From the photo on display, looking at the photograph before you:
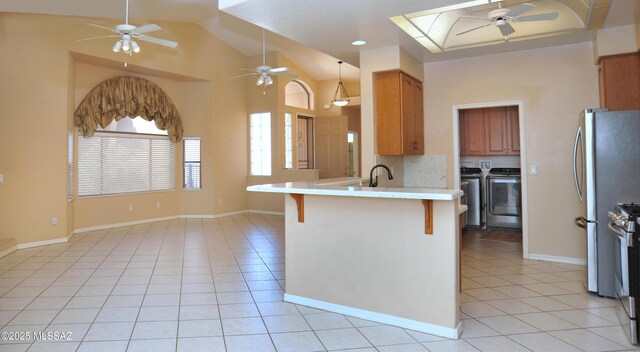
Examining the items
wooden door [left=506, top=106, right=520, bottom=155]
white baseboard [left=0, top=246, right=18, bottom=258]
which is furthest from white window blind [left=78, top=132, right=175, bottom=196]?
wooden door [left=506, top=106, right=520, bottom=155]

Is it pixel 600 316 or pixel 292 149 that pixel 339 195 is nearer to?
pixel 600 316

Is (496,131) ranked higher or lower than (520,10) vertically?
lower

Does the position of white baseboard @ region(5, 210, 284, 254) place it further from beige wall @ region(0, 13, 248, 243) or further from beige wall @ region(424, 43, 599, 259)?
beige wall @ region(424, 43, 599, 259)

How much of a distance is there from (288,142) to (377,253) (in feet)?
21.1

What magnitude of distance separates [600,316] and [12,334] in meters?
4.25

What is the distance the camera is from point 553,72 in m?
4.50

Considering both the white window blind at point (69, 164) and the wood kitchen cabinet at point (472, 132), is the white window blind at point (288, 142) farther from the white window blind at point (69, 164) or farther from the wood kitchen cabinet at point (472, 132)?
the white window blind at point (69, 164)

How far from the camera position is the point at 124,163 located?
24.1 feet

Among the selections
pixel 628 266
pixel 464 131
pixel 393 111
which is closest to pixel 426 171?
pixel 393 111

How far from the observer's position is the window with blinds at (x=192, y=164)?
814cm

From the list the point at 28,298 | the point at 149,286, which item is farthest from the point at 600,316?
the point at 28,298

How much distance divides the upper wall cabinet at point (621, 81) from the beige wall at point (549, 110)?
1.18 ft

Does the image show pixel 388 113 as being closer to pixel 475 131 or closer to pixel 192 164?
pixel 475 131

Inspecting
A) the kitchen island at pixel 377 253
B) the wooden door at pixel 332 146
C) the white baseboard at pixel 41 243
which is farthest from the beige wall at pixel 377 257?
the wooden door at pixel 332 146
